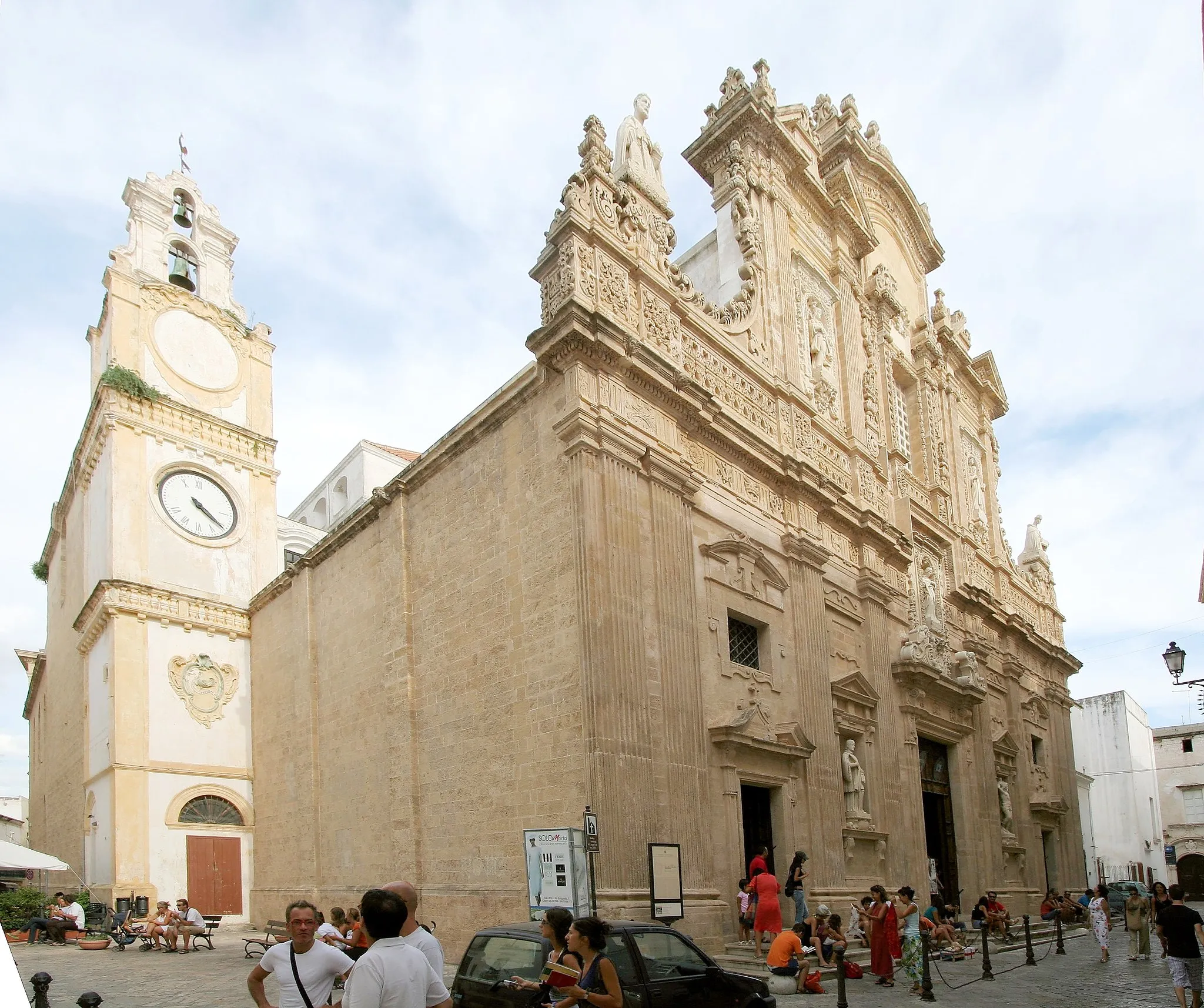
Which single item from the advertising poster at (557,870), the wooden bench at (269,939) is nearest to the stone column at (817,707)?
the advertising poster at (557,870)

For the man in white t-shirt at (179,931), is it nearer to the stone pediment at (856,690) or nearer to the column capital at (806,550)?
the stone pediment at (856,690)

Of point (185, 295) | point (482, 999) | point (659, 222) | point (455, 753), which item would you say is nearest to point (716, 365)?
point (659, 222)

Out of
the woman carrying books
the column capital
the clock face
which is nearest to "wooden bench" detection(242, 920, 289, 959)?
the woman carrying books

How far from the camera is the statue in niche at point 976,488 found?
31.8 meters

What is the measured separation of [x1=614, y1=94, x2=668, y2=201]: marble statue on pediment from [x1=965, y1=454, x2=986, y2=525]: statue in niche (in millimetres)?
18064

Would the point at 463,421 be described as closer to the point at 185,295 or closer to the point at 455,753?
the point at 455,753

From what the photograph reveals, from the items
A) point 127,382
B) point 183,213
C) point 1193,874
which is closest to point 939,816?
point 127,382

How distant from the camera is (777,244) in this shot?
2108 cm

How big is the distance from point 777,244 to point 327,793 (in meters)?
14.0

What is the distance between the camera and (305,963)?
16.6ft

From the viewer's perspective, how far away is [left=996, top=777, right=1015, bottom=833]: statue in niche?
1070 inches

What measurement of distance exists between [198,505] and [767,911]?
18.1m

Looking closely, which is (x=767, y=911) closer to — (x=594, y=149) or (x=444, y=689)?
(x=444, y=689)

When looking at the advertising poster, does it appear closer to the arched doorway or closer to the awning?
the awning
